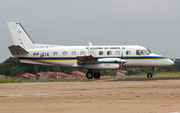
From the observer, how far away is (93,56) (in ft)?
98.0

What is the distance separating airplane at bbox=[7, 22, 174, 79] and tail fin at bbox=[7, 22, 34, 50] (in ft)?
2.07

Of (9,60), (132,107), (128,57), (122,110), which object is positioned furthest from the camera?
(9,60)

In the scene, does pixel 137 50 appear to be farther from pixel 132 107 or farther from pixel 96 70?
pixel 132 107

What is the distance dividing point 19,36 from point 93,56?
961 centimetres

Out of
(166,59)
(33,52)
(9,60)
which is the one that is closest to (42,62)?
(33,52)

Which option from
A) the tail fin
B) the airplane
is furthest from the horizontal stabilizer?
the tail fin

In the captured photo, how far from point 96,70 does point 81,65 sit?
197 centimetres

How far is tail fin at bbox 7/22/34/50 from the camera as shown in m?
32.2

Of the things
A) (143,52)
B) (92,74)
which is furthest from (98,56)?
(143,52)

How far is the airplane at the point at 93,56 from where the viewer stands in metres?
29.1

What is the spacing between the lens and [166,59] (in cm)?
3003

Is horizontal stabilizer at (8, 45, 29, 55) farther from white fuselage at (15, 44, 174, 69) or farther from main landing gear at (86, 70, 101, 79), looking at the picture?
main landing gear at (86, 70, 101, 79)

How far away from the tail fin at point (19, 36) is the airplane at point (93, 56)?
63cm

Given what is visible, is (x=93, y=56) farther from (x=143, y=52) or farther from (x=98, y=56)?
(x=143, y=52)
